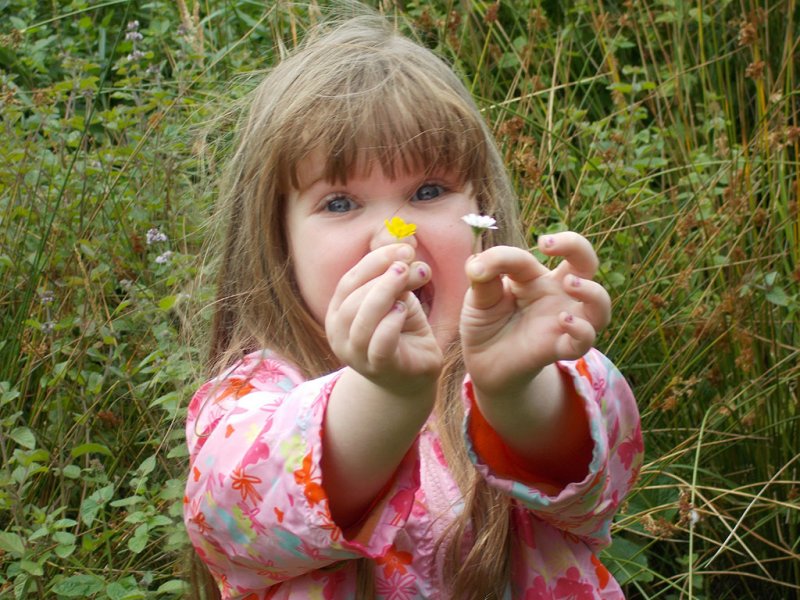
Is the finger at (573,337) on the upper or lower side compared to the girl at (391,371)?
upper

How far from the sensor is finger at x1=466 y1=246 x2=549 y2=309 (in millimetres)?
1077

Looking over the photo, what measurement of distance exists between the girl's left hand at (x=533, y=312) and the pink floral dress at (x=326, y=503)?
18cm

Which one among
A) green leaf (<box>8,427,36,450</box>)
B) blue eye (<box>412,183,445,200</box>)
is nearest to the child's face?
blue eye (<box>412,183,445,200</box>)

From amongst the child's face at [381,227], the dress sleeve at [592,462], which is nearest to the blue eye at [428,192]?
the child's face at [381,227]

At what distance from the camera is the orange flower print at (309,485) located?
1257 millimetres

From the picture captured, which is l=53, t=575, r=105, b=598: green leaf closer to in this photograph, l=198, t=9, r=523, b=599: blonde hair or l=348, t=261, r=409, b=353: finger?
l=198, t=9, r=523, b=599: blonde hair

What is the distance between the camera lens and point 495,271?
1081 mm

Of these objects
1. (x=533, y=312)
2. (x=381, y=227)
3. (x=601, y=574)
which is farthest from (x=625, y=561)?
(x=533, y=312)

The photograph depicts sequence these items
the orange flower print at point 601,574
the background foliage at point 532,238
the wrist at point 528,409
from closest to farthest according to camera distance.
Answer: the wrist at point 528,409 → the orange flower print at point 601,574 → the background foliage at point 532,238

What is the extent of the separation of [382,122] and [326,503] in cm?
52

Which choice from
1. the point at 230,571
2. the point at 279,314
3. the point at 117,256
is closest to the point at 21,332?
the point at 117,256

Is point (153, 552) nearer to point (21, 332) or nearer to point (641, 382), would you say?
point (21, 332)

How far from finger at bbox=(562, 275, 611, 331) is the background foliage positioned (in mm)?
870

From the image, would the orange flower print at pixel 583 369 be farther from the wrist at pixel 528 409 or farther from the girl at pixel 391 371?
the wrist at pixel 528 409
